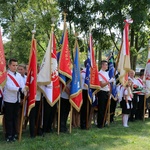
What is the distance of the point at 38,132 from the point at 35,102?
0.79 metres

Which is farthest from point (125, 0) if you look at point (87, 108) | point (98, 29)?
point (87, 108)

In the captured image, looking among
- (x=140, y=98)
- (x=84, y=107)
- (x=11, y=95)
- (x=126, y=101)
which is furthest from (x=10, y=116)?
(x=140, y=98)

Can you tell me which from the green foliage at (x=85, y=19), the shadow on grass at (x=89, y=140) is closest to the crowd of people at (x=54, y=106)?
the shadow on grass at (x=89, y=140)

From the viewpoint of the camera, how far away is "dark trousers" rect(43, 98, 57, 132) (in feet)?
22.7

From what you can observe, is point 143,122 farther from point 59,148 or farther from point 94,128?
point 59,148

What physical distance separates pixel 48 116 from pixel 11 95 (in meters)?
1.27

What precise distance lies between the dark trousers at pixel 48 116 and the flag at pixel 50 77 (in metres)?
0.25

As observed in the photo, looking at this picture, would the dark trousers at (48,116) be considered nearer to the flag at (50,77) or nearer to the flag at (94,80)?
the flag at (50,77)

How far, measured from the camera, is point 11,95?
242 inches

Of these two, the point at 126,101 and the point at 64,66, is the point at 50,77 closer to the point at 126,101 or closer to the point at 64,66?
the point at 64,66

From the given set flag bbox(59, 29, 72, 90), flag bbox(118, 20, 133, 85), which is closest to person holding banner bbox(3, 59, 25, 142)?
flag bbox(59, 29, 72, 90)

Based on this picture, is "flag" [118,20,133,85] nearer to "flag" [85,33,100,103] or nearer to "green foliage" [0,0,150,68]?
"flag" [85,33,100,103]

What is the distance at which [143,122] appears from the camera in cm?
939

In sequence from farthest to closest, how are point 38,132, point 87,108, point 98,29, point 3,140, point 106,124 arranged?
point 98,29 < point 106,124 < point 87,108 < point 38,132 < point 3,140
